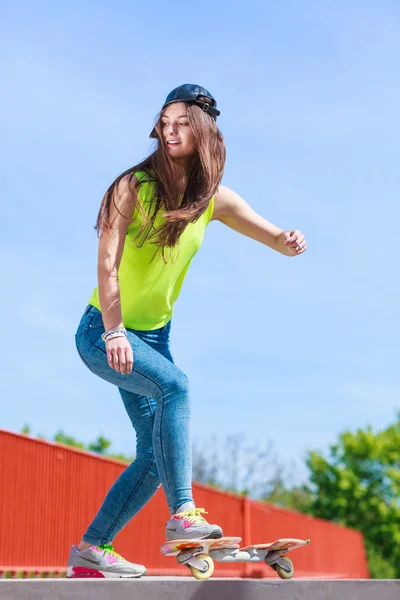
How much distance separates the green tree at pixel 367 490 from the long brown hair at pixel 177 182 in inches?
1623

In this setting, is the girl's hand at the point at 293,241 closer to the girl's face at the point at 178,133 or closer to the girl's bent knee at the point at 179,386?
the girl's face at the point at 178,133

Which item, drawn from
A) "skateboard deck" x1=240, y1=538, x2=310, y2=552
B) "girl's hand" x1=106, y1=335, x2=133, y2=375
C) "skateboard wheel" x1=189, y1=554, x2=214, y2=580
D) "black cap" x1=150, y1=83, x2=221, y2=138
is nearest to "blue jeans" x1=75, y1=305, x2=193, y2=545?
"girl's hand" x1=106, y1=335, x2=133, y2=375

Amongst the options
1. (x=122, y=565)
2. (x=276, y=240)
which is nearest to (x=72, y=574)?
(x=122, y=565)

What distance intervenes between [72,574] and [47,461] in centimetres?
622

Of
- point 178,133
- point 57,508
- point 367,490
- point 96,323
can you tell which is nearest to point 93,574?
point 96,323

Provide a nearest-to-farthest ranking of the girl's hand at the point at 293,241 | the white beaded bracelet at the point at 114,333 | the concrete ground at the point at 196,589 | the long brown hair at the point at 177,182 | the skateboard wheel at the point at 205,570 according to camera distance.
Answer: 1. the concrete ground at the point at 196,589
2. the skateboard wheel at the point at 205,570
3. the white beaded bracelet at the point at 114,333
4. the long brown hair at the point at 177,182
5. the girl's hand at the point at 293,241

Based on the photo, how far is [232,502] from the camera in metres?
15.3

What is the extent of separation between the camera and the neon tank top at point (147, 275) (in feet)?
12.6

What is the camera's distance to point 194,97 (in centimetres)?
388

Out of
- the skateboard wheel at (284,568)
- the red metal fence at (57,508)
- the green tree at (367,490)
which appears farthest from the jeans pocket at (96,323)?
the green tree at (367,490)

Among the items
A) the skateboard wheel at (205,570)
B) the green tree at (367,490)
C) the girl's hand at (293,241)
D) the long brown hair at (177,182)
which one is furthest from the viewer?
the green tree at (367,490)

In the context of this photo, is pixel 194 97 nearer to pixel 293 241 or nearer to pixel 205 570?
pixel 293 241

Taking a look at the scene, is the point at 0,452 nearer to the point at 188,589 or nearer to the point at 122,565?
the point at 122,565

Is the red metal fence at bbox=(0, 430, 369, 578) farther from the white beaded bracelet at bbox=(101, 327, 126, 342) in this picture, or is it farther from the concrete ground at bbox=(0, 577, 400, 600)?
the concrete ground at bbox=(0, 577, 400, 600)
